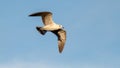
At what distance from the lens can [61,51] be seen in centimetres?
4078

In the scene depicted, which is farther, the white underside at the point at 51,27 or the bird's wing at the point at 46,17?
the bird's wing at the point at 46,17

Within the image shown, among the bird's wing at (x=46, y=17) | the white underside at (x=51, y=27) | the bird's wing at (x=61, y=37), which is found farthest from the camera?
the bird's wing at (x=61, y=37)

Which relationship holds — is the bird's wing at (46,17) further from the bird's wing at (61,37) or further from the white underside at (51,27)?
the bird's wing at (61,37)

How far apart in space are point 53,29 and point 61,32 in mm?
2474

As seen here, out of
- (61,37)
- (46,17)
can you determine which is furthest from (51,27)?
(61,37)

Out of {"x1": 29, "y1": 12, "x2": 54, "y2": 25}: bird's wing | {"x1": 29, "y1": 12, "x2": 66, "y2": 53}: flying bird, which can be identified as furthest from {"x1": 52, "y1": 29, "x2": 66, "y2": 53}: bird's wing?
{"x1": 29, "y1": 12, "x2": 54, "y2": 25}: bird's wing

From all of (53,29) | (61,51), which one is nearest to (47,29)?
(53,29)

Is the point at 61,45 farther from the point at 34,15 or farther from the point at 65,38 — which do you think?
the point at 34,15

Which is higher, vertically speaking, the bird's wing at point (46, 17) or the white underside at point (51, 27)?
the bird's wing at point (46, 17)

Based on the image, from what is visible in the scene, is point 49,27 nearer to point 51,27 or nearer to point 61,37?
point 51,27

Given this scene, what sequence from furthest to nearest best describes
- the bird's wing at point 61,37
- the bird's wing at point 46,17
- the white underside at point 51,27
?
the bird's wing at point 61,37
the bird's wing at point 46,17
the white underside at point 51,27

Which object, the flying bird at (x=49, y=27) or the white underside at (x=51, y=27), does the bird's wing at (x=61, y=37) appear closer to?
the flying bird at (x=49, y=27)

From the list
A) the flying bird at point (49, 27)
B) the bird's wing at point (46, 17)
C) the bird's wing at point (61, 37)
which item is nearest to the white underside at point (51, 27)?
the flying bird at point (49, 27)

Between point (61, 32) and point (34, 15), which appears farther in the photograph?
point (61, 32)
